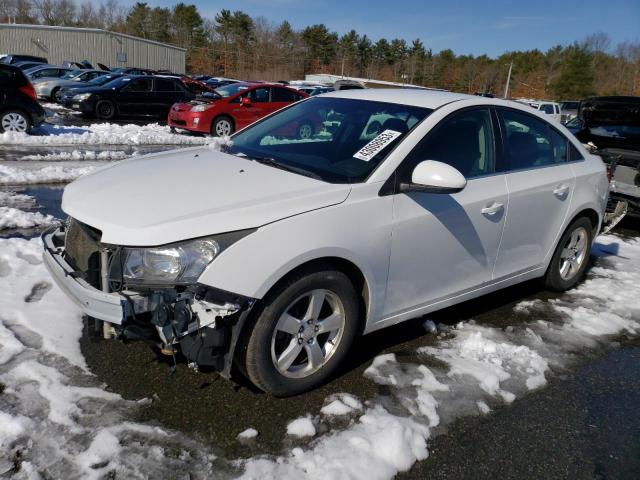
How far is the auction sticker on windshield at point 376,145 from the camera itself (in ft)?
11.3

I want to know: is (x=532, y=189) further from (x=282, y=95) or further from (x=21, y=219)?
(x=282, y=95)

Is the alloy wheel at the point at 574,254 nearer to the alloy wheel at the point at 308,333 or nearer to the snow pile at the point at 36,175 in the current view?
the alloy wheel at the point at 308,333

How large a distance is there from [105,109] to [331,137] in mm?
15825

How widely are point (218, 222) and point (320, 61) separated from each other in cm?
9716

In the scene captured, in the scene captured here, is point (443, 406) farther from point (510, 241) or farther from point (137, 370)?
point (137, 370)

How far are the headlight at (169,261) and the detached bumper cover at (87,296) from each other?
0.12m

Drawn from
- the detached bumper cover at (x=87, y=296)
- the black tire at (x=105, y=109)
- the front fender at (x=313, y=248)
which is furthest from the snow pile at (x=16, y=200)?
the black tire at (x=105, y=109)

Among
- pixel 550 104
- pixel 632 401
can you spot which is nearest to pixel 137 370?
pixel 632 401

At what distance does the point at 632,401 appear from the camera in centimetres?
350

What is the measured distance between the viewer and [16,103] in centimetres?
1247

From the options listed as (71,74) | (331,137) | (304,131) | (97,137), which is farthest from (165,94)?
(331,137)

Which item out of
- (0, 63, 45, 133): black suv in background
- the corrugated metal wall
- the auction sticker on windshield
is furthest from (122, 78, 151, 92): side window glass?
the corrugated metal wall

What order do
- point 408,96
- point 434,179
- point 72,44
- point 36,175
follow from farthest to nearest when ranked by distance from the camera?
point 72,44 → point 36,175 → point 408,96 → point 434,179

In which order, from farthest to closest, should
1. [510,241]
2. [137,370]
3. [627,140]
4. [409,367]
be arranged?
[627,140] → [510,241] → [409,367] → [137,370]
